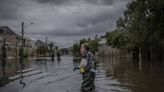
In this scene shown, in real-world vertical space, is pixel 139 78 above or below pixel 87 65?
below

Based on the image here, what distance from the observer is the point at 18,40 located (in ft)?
397

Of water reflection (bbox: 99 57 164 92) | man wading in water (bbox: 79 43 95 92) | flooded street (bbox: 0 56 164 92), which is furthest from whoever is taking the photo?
water reflection (bbox: 99 57 164 92)

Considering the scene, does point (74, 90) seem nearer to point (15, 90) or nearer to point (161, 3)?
point (15, 90)

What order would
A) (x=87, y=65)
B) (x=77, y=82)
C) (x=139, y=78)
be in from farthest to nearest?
(x=139, y=78)
(x=77, y=82)
(x=87, y=65)

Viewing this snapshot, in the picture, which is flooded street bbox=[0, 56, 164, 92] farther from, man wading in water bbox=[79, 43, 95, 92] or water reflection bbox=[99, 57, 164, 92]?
man wading in water bbox=[79, 43, 95, 92]

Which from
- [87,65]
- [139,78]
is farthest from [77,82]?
[87,65]

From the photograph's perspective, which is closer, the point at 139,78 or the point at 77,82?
the point at 77,82

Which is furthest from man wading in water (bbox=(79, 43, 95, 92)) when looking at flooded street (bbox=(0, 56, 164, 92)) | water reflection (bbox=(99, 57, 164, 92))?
water reflection (bbox=(99, 57, 164, 92))

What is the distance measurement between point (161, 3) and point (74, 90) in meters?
27.9

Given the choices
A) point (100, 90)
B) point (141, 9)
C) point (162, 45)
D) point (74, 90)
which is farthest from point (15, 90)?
point (162, 45)

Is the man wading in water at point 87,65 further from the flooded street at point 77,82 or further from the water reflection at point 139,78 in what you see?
the water reflection at point 139,78

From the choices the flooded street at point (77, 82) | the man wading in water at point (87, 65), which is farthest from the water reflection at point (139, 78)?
the man wading in water at point (87, 65)

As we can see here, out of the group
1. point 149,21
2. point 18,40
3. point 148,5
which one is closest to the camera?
point 148,5

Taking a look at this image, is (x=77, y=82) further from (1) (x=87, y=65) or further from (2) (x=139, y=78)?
(1) (x=87, y=65)
